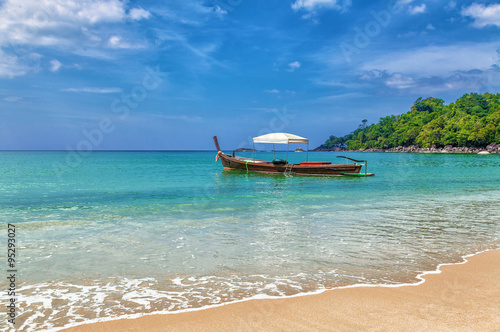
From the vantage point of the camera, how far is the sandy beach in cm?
359

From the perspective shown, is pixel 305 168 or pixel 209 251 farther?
pixel 305 168

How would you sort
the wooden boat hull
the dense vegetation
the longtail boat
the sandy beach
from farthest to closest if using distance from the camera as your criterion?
the dense vegetation
the wooden boat hull
the longtail boat
the sandy beach

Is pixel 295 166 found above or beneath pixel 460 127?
beneath

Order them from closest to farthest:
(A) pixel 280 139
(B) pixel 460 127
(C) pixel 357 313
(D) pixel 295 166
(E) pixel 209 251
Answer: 1. (C) pixel 357 313
2. (E) pixel 209 251
3. (A) pixel 280 139
4. (D) pixel 295 166
5. (B) pixel 460 127

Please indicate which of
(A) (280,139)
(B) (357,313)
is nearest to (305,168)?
(A) (280,139)

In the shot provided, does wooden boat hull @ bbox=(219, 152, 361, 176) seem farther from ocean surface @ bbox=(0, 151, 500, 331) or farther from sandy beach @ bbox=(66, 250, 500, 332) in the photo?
sandy beach @ bbox=(66, 250, 500, 332)

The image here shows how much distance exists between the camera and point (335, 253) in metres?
6.59

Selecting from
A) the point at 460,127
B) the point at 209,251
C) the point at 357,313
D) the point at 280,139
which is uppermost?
the point at 460,127

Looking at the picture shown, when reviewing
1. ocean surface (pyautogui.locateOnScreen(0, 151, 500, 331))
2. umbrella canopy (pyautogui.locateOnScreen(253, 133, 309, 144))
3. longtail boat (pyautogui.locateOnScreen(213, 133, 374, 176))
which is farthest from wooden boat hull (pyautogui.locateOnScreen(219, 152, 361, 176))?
ocean surface (pyautogui.locateOnScreen(0, 151, 500, 331))

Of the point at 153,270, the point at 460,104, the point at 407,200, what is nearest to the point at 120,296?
the point at 153,270

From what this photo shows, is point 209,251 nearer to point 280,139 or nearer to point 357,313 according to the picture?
point 357,313

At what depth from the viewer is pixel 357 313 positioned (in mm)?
3879

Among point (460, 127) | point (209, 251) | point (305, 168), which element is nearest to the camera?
point (209, 251)

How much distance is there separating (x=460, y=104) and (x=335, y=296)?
19110 centimetres
